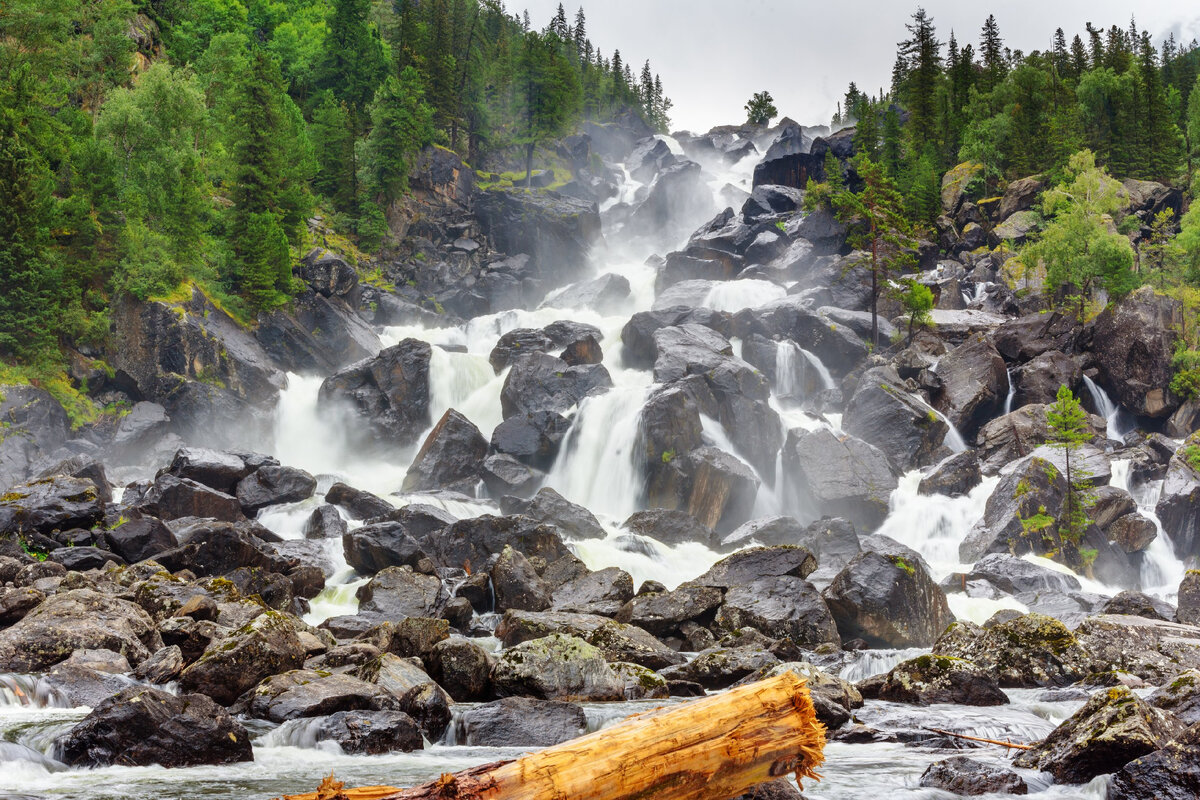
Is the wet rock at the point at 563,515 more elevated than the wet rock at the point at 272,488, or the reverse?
the wet rock at the point at 272,488

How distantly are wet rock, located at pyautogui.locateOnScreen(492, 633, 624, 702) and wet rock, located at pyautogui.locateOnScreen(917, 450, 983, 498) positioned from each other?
942 inches

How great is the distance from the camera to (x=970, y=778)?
8062 millimetres

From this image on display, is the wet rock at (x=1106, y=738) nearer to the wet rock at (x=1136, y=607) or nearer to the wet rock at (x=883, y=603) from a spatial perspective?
the wet rock at (x=883, y=603)

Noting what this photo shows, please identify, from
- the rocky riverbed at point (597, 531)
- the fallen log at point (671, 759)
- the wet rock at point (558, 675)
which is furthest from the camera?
the wet rock at point (558, 675)

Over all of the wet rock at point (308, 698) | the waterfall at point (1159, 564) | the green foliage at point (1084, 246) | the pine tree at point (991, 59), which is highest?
the pine tree at point (991, 59)

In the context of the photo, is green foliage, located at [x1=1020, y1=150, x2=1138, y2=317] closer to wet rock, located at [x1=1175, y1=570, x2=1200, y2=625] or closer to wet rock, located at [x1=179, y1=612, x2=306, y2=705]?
wet rock, located at [x1=1175, y1=570, x2=1200, y2=625]

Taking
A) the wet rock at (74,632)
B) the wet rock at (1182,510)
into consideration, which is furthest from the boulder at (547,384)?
the wet rock at (74,632)

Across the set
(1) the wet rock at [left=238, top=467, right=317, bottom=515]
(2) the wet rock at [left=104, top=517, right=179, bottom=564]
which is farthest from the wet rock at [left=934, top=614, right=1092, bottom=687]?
(1) the wet rock at [left=238, top=467, right=317, bottom=515]

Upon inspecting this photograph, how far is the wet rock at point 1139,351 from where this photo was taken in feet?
126

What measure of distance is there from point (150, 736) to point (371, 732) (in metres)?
2.44

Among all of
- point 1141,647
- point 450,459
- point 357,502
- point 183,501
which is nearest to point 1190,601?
point 1141,647

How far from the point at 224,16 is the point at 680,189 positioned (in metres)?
46.2

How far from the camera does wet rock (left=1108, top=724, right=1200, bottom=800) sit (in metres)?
6.72

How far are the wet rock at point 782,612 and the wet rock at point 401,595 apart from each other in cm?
718
